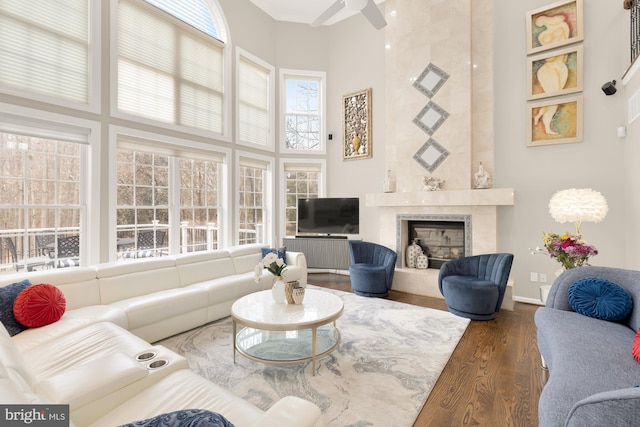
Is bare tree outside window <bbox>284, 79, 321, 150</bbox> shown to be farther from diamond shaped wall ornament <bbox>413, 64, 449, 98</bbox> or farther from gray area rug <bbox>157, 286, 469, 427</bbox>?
gray area rug <bbox>157, 286, 469, 427</bbox>

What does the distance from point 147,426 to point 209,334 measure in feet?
8.55

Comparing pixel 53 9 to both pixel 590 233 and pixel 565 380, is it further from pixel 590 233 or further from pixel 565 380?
pixel 590 233

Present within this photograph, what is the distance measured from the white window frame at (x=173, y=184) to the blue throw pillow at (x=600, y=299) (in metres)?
4.60

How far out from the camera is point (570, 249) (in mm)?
2707

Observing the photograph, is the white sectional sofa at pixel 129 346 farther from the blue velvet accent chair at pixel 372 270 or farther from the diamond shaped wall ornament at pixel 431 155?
the diamond shaped wall ornament at pixel 431 155

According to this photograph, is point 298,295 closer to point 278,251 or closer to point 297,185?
point 278,251

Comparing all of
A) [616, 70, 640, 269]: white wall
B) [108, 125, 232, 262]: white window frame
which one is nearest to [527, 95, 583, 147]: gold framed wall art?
[616, 70, 640, 269]: white wall

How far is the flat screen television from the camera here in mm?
5648

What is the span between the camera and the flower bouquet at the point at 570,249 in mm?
2699

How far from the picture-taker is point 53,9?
324 centimetres

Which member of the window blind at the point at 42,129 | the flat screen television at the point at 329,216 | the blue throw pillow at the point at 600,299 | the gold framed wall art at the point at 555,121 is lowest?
the blue throw pillow at the point at 600,299

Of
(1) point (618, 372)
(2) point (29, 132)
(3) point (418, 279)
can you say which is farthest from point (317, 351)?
(2) point (29, 132)

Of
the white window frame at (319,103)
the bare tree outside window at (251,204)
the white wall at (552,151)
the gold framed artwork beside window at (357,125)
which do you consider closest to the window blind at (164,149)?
the bare tree outside window at (251,204)

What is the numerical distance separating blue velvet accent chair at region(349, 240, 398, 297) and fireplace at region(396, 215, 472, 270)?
0.46 metres
